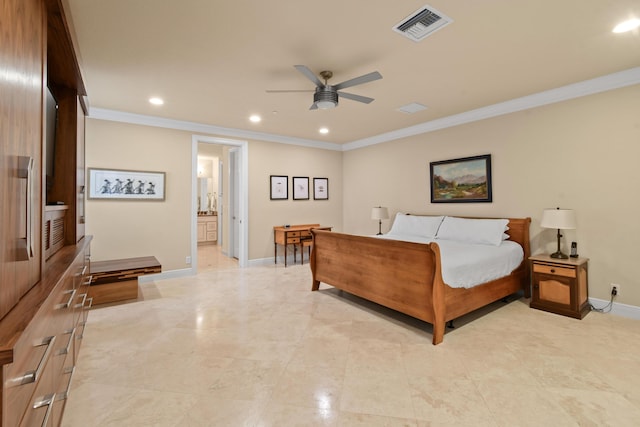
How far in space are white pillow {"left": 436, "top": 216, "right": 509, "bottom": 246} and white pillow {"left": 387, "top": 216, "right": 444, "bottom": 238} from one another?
0.42ft

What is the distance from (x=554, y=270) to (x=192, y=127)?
540 centimetres

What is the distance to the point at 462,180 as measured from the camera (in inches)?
183

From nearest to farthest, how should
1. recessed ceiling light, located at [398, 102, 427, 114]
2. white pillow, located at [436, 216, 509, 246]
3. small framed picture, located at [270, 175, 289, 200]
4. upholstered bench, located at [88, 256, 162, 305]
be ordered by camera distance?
upholstered bench, located at [88, 256, 162, 305] < white pillow, located at [436, 216, 509, 246] < recessed ceiling light, located at [398, 102, 427, 114] < small framed picture, located at [270, 175, 289, 200]

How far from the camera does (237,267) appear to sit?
223 inches

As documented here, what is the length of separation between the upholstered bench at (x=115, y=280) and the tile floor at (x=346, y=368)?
219 mm

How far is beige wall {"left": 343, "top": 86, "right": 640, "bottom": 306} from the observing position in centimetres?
318

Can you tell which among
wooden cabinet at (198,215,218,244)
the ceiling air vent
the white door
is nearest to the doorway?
the white door

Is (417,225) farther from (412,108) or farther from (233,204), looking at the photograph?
(233,204)

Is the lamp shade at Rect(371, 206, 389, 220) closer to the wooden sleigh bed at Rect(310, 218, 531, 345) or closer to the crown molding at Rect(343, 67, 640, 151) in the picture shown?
the crown molding at Rect(343, 67, 640, 151)

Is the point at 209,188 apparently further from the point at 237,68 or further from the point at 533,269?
the point at 533,269

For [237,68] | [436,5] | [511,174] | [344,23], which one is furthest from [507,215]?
[237,68]

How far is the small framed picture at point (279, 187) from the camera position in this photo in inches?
233

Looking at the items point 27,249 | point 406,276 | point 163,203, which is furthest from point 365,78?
point 163,203

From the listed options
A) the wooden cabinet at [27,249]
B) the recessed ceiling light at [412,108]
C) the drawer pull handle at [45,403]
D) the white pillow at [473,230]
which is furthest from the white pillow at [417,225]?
the drawer pull handle at [45,403]
